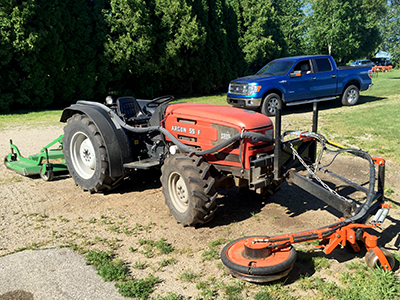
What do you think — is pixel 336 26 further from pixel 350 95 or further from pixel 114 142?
pixel 114 142

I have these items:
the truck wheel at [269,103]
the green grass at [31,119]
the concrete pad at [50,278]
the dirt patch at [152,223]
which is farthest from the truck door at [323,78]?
the concrete pad at [50,278]

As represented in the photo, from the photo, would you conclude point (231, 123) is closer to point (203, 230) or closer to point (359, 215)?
point (203, 230)

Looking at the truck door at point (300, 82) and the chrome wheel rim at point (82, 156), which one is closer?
the chrome wheel rim at point (82, 156)

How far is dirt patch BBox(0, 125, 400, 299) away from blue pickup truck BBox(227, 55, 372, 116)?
21.2 feet

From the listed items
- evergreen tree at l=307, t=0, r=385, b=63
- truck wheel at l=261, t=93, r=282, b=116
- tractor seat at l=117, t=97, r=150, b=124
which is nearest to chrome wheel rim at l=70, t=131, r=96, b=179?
tractor seat at l=117, t=97, r=150, b=124

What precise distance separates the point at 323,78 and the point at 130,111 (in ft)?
32.2

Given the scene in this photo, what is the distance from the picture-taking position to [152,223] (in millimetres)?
5438

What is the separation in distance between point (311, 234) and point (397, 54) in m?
28.7

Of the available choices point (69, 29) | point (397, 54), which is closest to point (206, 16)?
point (69, 29)

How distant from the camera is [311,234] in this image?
3992 millimetres

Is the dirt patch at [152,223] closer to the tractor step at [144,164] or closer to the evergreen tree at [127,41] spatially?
the tractor step at [144,164]

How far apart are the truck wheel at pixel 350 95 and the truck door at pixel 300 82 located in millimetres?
2498

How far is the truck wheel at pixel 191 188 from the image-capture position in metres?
4.89

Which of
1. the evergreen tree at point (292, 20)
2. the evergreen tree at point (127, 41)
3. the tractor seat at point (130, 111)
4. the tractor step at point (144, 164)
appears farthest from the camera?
the evergreen tree at point (292, 20)
